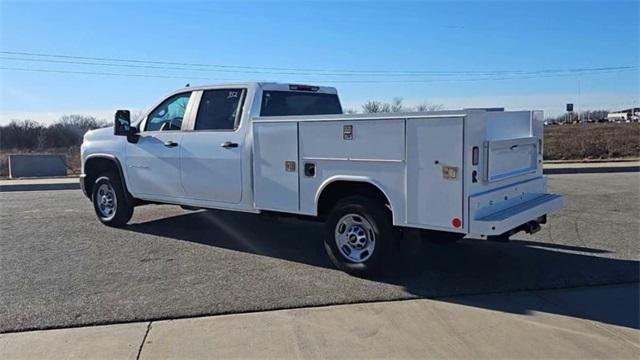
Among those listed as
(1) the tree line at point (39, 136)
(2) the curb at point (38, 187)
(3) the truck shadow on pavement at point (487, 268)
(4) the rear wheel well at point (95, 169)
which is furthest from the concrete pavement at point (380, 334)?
(1) the tree line at point (39, 136)

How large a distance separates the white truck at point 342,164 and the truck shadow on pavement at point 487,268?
436 millimetres

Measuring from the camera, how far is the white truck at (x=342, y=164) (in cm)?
516

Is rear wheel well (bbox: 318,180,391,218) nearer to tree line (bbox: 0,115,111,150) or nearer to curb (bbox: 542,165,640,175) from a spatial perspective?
curb (bbox: 542,165,640,175)

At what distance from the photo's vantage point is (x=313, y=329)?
14.9 feet

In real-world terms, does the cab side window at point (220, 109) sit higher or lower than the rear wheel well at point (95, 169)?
higher

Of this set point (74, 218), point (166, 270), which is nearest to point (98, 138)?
point (74, 218)

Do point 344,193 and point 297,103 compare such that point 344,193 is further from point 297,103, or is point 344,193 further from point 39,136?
point 39,136

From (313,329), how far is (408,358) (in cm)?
87

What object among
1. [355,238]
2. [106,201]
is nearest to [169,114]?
[106,201]

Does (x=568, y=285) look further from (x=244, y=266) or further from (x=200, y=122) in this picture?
(x=200, y=122)

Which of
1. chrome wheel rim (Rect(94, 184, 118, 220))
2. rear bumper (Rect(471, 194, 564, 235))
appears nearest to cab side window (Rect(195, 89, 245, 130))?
chrome wheel rim (Rect(94, 184, 118, 220))

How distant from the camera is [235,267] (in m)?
6.37

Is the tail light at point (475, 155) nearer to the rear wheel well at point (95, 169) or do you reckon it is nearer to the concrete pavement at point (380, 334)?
the concrete pavement at point (380, 334)

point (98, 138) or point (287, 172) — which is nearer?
point (287, 172)
